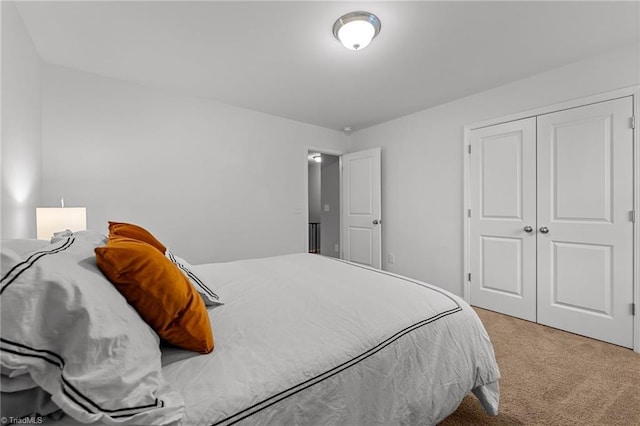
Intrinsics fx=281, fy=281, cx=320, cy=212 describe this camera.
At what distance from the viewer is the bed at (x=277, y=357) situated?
605 millimetres

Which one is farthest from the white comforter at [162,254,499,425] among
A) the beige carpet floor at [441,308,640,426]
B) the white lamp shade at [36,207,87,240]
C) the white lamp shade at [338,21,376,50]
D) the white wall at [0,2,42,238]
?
the white lamp shade at [338,21,376,50]

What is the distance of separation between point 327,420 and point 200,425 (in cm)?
40

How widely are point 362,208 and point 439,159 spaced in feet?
4.66

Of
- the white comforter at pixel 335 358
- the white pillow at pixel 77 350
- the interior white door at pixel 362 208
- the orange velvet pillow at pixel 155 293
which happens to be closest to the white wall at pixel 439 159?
the interior white door at pixel 362 208

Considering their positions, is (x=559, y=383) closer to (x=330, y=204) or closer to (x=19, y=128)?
(x=19, y=128)

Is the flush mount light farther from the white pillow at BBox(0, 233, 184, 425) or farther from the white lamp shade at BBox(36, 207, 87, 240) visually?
the white lamp shade at BBox(36, 207, 87, 240)

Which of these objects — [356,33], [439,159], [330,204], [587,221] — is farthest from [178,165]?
[587,221]

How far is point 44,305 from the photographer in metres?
0.63

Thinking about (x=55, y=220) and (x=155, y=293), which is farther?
(x=55, y=220)

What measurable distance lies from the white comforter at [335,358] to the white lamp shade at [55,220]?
126cm

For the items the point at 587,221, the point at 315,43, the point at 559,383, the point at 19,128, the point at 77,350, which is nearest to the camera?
the point at 77,350

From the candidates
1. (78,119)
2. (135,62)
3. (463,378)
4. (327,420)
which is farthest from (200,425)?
(78,119)

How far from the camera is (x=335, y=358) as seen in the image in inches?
37.7

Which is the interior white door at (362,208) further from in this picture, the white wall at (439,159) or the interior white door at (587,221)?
the interior white door at (587,221)
